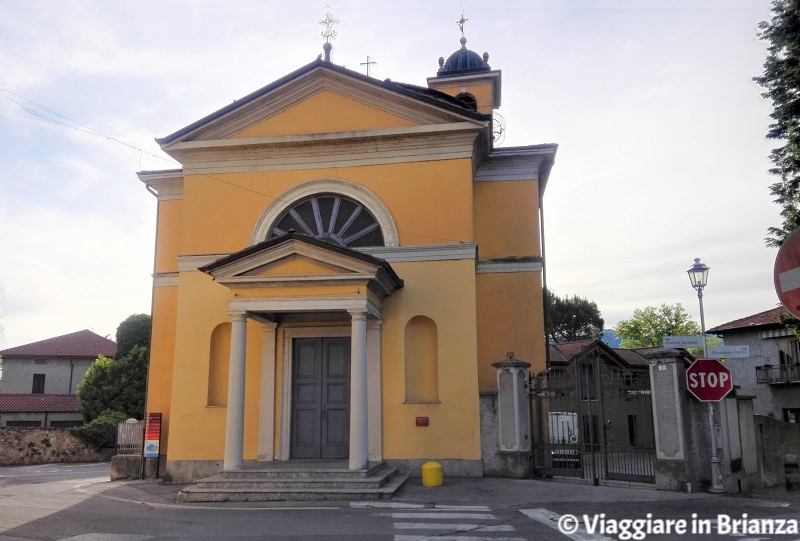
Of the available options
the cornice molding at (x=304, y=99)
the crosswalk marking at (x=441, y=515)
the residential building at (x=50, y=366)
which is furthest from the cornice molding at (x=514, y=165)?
the residential building at (x=50, y=366)

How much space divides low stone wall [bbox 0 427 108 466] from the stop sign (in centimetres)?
2483

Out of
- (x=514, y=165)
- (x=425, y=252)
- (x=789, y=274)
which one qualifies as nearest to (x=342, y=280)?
(x=425, y=252)

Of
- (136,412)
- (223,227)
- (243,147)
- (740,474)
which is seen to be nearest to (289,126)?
(243,147)

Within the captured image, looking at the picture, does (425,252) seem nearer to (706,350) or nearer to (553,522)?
(706,350)

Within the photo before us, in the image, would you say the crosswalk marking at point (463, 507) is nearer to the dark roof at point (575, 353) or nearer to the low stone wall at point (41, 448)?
the dark roof at point (575, 353)

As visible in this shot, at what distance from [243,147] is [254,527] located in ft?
29.2

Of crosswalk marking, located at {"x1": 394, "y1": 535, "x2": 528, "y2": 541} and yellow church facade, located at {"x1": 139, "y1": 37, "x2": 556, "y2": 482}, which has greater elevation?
yellow church facade, located at {"x1": 139, "y1": 37, "x2": 556, "y2": 482}

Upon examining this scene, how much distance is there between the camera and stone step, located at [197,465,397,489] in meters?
10.7

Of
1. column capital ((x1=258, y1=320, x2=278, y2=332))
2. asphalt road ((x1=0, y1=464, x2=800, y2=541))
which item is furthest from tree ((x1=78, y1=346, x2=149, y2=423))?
column capital ((x1=258, y1=320, x2=278, y2=332))

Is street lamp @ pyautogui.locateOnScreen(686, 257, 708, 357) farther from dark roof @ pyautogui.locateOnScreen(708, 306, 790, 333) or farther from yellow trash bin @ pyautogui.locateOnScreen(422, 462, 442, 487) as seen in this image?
dark roof @ pyautogui.locateOnScreen(708, 306, 790, 333)

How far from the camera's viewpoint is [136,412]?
30359mm

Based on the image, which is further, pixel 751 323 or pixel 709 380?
pixel 751 323

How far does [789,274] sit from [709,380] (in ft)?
26.2

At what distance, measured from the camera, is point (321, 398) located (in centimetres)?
1345
